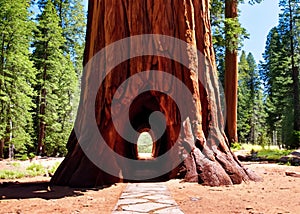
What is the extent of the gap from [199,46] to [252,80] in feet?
142

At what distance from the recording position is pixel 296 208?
370cm

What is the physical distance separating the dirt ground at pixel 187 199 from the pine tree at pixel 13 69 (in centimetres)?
987

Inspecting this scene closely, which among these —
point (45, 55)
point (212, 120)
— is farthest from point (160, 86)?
point (45, 55)

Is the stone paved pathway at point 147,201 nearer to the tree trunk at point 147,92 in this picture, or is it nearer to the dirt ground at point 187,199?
the dirt ground at point 187,199

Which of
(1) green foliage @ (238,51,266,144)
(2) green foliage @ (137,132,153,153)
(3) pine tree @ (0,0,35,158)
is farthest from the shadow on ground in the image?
(1) green foliage @ (238,51,266,144)

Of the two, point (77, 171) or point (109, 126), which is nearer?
point (77, 171)

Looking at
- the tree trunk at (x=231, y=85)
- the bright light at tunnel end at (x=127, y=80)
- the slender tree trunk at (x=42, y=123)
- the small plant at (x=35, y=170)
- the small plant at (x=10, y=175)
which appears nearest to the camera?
the bright light at tunnel end at (x=127, y=80)

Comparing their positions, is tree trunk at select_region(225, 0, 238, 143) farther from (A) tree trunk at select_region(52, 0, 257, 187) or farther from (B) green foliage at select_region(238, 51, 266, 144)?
(B) green foliage at select_region(238, 51, 266, 144)

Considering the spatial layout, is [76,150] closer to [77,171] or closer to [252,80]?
[77,171]

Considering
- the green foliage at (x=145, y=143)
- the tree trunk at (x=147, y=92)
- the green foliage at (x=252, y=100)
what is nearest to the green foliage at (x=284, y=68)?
the green foliage at (x=252, y=100)

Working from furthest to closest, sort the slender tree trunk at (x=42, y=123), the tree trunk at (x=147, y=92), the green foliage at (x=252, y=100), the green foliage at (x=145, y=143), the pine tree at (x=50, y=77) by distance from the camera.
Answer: the green foliage at (x=252, y=100) → the green foliage at (x=145, y=143) → the pine tree at (x=50, y=77) → the slender tree trunk at (x=42, y=123) → the tree trunk at (x=147, y=92)

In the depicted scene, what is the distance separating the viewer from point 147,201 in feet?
13.1

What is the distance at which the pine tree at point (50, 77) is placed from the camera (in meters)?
17.8

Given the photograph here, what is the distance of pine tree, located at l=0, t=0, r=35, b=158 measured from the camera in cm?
1388
